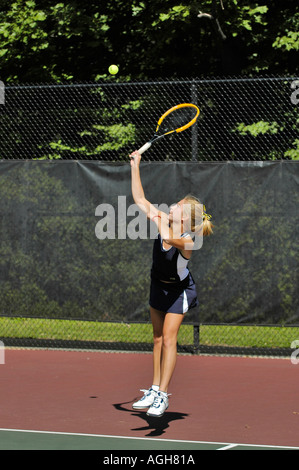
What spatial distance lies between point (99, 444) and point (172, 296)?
141cm

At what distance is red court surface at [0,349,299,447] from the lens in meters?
6.55

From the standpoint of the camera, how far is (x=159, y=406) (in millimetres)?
6688

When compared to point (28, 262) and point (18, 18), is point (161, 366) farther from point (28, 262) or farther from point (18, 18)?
point (18, 18)

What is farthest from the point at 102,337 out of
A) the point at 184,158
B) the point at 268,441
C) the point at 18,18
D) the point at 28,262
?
the point at 18,18

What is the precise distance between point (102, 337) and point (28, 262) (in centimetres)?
177

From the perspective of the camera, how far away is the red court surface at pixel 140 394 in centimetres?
655

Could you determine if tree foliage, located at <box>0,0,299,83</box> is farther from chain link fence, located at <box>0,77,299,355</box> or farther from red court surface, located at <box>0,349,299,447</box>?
red court surface, located at <box>0,349,299,447</box>

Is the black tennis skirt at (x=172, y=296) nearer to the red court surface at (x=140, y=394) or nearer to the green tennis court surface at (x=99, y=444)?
the red court surface at (x=140, y=394)

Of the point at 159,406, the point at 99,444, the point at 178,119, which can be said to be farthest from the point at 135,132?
the point at 99,444

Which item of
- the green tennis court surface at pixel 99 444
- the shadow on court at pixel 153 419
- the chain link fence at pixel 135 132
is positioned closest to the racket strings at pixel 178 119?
the chain link fence at pixel 135 132

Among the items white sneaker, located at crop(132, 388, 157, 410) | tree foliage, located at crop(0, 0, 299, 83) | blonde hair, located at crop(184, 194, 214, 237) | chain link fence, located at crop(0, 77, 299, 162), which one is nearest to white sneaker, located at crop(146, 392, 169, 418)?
white sneaker, located at crop(132, 388, 157, 410)

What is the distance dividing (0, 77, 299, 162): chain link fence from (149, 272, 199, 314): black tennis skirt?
6.58m

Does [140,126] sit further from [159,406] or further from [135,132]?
[159,406]

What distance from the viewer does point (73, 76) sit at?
1661 cm
